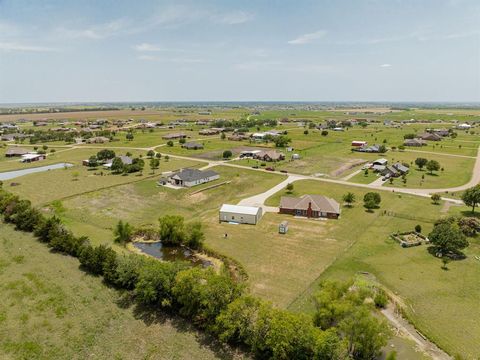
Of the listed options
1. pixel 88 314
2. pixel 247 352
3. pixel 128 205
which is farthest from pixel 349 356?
pixel 128 205

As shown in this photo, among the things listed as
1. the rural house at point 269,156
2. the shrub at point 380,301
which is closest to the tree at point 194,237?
the shrub at point 380,301

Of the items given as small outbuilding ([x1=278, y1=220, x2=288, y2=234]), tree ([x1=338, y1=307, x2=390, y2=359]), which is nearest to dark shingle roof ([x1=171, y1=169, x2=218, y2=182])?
small outbuilding ([x1=278, y1=220, x2=288, y2=234])

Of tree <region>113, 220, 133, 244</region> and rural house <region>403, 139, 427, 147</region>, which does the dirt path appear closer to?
tree <region>113, 220, 133, 244</region>

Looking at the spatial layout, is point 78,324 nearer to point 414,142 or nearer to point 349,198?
point 349,198

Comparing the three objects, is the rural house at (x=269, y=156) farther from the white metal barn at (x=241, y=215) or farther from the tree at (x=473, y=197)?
the tree at (x=473, y=197)

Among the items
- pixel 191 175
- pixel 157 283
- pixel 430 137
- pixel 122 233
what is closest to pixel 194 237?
pixel 122 233

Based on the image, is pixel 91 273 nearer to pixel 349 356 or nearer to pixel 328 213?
pixel 349 356
